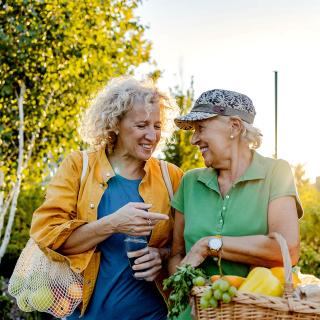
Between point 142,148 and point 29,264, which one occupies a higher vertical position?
point 142,148

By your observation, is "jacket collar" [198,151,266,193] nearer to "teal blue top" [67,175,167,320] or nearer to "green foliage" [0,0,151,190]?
"teal blue top" [67,175,167,320]

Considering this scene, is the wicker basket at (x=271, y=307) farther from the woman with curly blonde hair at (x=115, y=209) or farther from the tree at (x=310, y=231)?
the tree at (x=310, y=231)

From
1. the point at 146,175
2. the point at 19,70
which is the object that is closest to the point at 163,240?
the point at 146,175

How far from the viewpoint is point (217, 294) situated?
6.22ft

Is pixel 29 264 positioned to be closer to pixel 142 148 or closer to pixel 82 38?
pixel 142 148

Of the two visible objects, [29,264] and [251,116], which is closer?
[251,116]

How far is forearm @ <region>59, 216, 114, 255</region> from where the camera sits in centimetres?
257

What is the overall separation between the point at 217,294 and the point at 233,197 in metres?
0.63

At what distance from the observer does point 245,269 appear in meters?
2.41

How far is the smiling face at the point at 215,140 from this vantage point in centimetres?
247

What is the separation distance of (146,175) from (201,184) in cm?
35

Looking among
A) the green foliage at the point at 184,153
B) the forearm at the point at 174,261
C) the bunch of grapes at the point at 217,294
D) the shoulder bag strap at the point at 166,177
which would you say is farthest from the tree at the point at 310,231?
the bunch of grapes at the point at 217,294

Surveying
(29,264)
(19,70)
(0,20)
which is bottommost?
(29,264)

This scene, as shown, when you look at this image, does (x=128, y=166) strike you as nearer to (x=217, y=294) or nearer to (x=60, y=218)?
(x=60, y=218)
